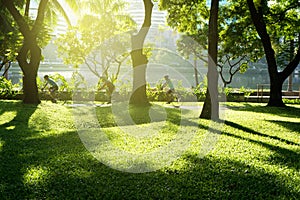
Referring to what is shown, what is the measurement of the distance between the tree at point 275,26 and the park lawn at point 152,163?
8053 mm

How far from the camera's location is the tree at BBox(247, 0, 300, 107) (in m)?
17.2

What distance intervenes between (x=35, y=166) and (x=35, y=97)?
10422mm

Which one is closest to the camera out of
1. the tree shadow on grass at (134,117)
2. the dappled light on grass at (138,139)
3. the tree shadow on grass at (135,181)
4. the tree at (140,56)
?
the tree shadow on grass at (135,181)

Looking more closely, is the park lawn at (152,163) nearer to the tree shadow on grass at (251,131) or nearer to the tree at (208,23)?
the tree shadow on grass at (251,131)

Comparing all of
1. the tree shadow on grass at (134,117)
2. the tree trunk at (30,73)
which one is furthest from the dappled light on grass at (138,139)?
the tree trunk at (30,73)

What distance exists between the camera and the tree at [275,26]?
1719 cm

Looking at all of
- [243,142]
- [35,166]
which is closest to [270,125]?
[243,142]

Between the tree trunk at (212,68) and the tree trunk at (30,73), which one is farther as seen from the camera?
the tree trunk at (30,73)

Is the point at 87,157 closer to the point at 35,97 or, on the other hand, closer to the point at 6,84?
the point at 35,97

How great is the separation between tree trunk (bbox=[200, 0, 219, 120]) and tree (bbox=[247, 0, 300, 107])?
6200 mm

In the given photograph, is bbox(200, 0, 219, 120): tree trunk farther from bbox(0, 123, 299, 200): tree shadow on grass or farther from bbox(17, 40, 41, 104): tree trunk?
bbox(17, 40, 41, 104): tree trunk

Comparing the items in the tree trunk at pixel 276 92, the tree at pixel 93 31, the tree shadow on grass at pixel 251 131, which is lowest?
the tree shadow on grass at pixel 251 131

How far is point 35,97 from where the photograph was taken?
15.1 metres

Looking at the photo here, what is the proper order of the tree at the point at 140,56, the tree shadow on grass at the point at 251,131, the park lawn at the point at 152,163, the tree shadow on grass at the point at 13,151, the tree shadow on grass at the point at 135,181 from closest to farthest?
the tree shadow on grass at the point at 135,181
the park lawn at the point at 152,163
the tree shadow on grass at the point at 13,151
the tree shadow on grass at the point at 251,131
the tree at the point at 140,56
